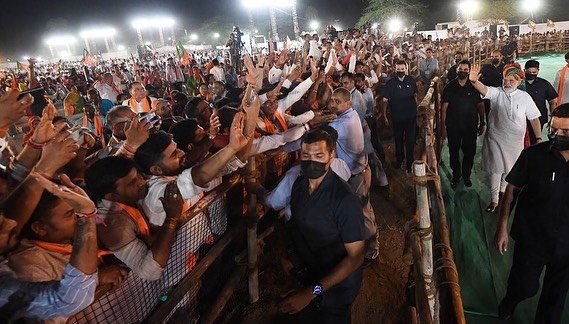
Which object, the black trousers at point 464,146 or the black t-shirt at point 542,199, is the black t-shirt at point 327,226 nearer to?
the black t-shirt at point 542,199

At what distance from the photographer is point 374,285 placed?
14.6ft

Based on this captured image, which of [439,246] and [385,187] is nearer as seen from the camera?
[439,246]

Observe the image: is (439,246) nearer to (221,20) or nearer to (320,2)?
(320,2)

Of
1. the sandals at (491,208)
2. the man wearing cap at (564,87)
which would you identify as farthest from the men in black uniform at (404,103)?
the man wearing cap at (564,87)

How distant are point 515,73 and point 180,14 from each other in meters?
114

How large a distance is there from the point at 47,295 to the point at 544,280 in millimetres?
3932

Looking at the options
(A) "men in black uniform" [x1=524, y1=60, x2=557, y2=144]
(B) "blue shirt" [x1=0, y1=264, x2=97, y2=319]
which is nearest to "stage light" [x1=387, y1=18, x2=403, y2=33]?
(A) "men in black uniform" [x1=524, y1=60, x2=557, y2=144]

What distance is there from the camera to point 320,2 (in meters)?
76.0

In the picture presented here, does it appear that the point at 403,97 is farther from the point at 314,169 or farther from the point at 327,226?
the point at 327,226

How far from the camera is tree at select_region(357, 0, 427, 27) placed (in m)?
48.8

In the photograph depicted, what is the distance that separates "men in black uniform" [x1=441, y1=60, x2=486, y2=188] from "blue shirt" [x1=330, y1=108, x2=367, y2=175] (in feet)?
8.69

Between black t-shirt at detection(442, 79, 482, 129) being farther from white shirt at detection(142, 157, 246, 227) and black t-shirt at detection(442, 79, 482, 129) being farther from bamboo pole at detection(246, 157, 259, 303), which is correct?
white shirt at detection(142, 157, 246, 227)

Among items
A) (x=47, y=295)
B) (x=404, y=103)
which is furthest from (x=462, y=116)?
(x=47, y=295)

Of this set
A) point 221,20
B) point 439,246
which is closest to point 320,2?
point 221,20
